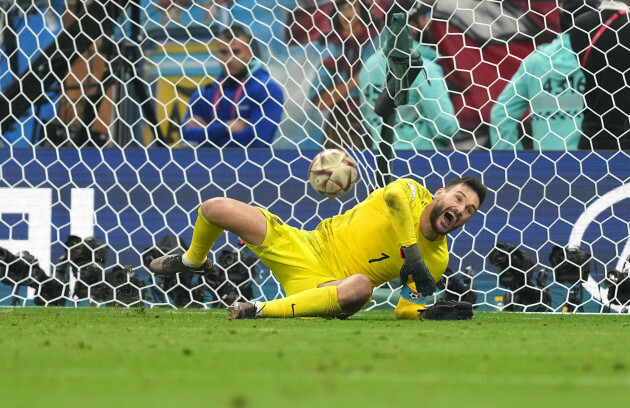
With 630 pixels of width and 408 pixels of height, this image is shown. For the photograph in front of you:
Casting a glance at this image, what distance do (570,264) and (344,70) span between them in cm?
214

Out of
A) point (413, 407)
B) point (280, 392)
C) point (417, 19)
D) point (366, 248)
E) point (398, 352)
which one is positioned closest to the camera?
point (413, 407)

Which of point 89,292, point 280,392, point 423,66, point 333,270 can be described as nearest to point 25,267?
point 89,292

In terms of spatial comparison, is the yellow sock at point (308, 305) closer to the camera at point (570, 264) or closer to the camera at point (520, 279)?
the camera at point (520, 279)

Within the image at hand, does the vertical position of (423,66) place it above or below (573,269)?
above

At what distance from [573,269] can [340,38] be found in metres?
2.36

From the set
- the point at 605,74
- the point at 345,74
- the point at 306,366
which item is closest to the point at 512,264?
the point at 605,74

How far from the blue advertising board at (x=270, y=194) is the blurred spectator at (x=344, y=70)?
36 cm

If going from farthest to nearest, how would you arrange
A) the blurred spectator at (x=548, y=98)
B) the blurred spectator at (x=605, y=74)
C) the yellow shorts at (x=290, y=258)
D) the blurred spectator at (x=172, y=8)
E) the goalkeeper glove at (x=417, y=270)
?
the blurred spectator at (x=172, y=8), the blurred spectator at (x=548, y=98), the blurred spectator at (x=605, y=74), the yellow shorts at (x=290, y=258), the goalkeeper glove at (x=417, y=270)

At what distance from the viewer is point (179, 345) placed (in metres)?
2.94

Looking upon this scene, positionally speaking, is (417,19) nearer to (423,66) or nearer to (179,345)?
(423,66)

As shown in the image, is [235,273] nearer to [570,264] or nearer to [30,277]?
[30,277]

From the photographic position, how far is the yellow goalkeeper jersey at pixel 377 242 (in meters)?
4.73

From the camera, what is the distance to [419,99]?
22.0 feet

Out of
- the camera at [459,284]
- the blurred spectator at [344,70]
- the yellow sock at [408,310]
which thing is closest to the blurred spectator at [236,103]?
the blurred spectator at [344,70]
